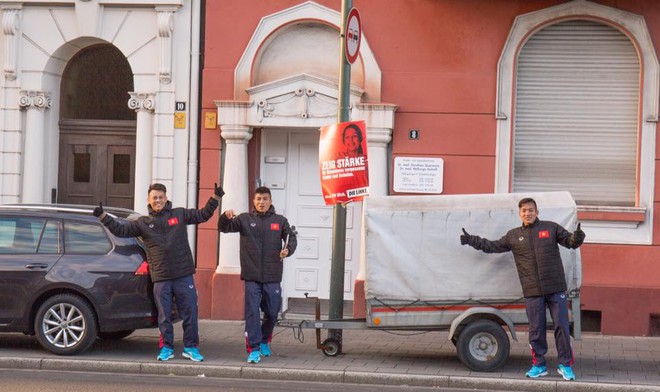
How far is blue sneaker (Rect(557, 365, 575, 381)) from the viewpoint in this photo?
10859 mm

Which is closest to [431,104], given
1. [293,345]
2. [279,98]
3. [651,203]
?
[279,98]

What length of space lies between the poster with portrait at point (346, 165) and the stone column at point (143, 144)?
443 centimetres

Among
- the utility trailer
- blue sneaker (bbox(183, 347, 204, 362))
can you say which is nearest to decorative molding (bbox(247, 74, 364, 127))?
the utility trailer

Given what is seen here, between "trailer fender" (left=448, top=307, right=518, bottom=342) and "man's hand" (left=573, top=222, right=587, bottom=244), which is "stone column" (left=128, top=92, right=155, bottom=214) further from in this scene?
"man's hand" (left=573, top=222, right=587, bottom=244)

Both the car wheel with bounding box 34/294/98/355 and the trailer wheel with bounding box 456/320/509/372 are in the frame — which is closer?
the trailer wheel with bounding box 456/320/509/372

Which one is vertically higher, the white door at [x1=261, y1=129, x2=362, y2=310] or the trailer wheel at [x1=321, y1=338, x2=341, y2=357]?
the white door at [x1=261, y1=129, x2=362, y2=310]

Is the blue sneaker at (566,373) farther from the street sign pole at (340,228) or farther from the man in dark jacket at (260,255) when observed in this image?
the man in dark jacket at (260,255)

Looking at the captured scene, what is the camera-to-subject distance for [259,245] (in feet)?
39.0

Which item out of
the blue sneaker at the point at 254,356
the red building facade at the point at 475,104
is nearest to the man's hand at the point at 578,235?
the blue sneaker at the point at 254,356

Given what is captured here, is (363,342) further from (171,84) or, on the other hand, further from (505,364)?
(171,84)

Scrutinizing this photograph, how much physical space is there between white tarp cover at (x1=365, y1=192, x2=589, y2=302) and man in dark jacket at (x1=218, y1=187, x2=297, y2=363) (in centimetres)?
100

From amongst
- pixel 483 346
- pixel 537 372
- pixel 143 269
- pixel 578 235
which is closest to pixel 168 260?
pixel 143 269

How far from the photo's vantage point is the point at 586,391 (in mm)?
10586

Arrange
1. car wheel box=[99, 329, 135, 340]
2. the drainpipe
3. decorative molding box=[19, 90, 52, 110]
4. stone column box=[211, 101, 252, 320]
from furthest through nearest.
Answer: decorative molding box=[19, 90, 52, 110], the drainpipe, stone column box=[211, 101, 252, 320], car wheel box=[99, 329, 135, 340]
